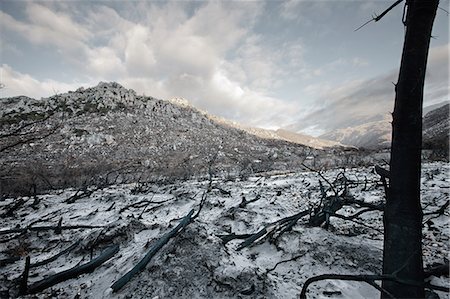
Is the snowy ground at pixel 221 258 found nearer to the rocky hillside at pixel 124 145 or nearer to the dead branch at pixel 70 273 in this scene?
the dead branch at pixel 70 273

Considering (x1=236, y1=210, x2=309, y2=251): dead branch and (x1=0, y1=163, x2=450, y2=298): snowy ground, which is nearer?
(x1=0, y1=163, x2=450, y2=298): snowy ground

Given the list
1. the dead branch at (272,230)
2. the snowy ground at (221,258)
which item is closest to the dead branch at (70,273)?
A: the snowy ground at (221,258)

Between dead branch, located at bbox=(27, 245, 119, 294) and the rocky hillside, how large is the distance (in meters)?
13.3

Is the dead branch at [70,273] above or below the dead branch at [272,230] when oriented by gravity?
below

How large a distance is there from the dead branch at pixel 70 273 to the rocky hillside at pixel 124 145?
1326 centimetres

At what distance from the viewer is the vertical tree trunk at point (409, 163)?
2043 millimetres

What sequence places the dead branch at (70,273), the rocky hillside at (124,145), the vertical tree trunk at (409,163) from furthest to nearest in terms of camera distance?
the rocky hillside at (124,145)
the dead branch at (70,273)
the vertical tree trunk at (409,163)

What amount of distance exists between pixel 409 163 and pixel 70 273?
4.37 metres

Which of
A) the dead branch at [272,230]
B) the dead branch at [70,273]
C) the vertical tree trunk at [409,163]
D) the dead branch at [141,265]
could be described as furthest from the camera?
the dead branch at [272,230]

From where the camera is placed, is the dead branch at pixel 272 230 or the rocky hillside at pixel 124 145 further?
the rocky hillside at pixel 124 145

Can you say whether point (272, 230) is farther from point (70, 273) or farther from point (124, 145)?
point (124, 145)

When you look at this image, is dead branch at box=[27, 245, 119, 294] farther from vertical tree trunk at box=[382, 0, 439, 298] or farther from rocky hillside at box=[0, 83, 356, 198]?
rocky hillside at box=[0, 83, 356, 198]

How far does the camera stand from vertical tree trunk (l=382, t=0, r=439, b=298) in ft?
6.70

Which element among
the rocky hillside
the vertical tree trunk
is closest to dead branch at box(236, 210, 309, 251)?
the vertical tree trunk
